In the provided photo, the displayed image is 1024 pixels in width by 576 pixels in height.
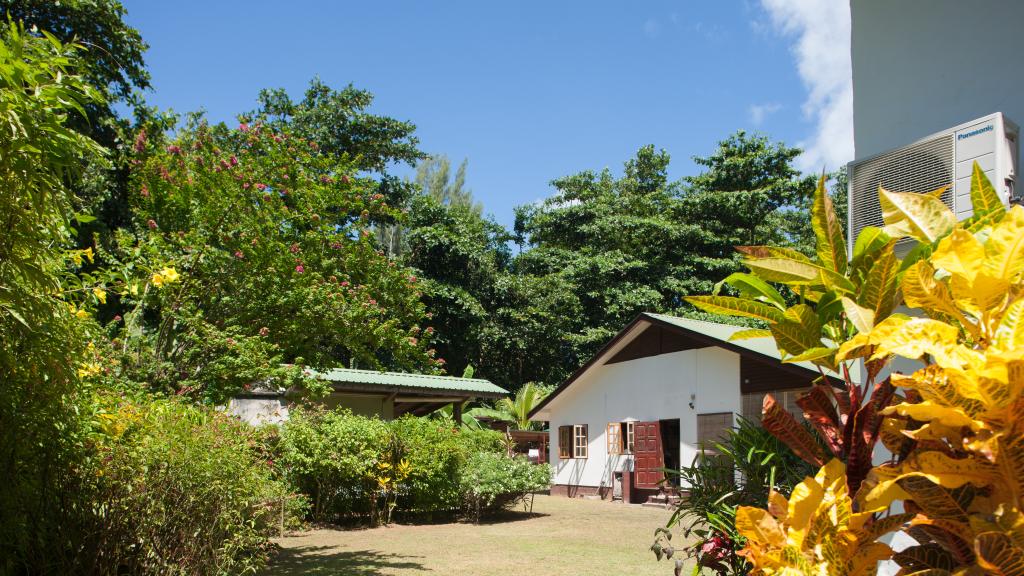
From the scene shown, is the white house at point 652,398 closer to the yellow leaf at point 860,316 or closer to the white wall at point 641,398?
the white wall at point 641,398

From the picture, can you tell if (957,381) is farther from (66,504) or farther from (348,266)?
(348,266)

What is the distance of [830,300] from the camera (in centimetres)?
197

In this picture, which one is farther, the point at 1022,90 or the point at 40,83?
the point at 1022,90

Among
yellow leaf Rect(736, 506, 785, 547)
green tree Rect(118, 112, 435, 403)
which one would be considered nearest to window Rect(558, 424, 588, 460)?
green tree Rect(118, 112, 435, 403)

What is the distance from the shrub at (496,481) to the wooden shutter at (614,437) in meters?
4.44

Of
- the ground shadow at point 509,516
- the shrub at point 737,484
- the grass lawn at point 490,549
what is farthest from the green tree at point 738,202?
the shrub at point 737,484

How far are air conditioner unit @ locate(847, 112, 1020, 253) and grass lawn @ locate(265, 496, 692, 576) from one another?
5.20m

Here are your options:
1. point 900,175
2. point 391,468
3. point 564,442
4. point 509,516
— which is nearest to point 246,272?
point 900,175

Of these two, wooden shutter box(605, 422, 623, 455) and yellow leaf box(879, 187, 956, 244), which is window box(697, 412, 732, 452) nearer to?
wooden shutter box(605, 422, 623, 455)

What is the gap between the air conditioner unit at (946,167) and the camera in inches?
131

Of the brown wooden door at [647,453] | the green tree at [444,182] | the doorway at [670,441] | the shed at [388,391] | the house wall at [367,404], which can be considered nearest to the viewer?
the shed at [388,391]

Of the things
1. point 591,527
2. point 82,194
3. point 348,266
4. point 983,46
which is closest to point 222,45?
point 82,194

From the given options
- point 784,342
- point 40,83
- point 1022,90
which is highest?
point 1022,90

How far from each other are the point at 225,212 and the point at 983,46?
6863 mm
